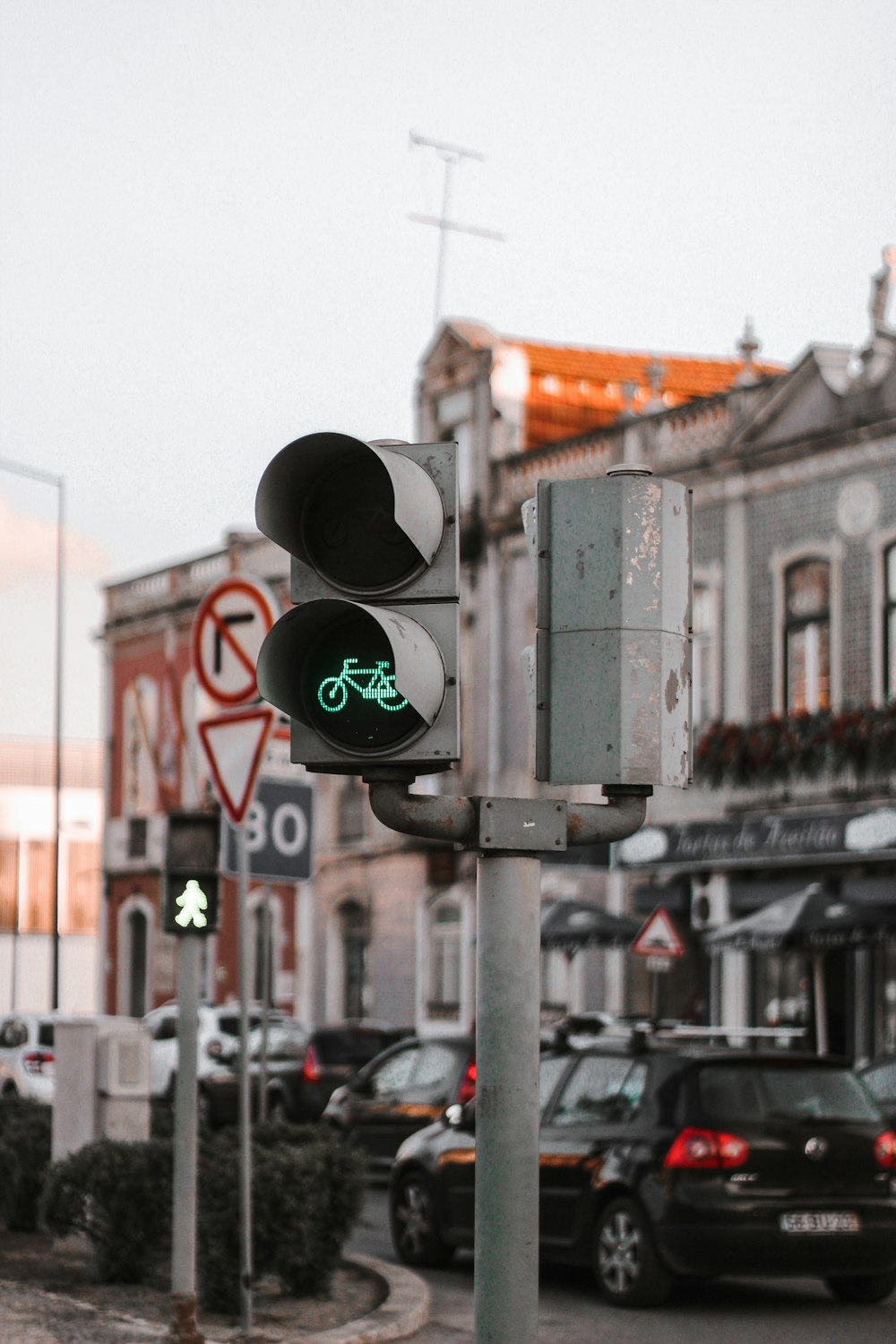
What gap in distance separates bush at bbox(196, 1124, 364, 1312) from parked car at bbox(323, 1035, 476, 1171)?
662cm

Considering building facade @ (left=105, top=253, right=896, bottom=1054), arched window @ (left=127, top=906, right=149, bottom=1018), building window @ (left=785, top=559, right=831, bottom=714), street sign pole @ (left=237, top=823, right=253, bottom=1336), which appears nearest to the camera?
street sign pole @ (left=237, top=823, right=253, bottom=1336)

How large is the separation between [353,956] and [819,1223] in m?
28.3

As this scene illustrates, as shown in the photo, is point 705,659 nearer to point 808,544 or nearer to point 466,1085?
point 808,544

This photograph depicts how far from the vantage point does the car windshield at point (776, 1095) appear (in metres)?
A: 12.5

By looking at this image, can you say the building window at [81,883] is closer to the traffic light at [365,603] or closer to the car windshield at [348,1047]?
the car windshield at [348,1047]

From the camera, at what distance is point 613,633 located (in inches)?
191

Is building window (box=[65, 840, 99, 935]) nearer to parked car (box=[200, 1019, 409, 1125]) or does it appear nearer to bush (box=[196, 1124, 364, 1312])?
parked car (box=[200, 1019, 409, 1125])

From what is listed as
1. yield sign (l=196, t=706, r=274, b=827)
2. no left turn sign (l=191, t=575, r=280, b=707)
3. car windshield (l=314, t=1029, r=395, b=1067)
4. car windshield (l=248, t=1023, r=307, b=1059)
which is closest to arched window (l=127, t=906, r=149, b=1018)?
car windshield (l=248, t=1023, r=307, b=1059)

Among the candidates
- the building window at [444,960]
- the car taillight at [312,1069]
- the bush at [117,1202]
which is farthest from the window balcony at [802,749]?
the bush at [117,1202]

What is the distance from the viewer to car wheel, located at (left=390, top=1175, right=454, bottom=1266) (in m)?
14.3

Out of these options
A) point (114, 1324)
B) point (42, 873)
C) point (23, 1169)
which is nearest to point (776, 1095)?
point (114, 1324)

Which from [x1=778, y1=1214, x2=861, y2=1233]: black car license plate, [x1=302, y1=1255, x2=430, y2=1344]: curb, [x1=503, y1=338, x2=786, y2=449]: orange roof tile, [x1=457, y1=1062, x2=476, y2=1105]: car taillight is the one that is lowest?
[x1=302, y1=1255, x2=430, y2=1344]: curb

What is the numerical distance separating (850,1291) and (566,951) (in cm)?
1704

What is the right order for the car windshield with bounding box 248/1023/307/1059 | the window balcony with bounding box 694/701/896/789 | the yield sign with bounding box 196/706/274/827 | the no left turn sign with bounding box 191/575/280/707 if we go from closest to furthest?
the yield sign with bounding box 196/706/274/827, the no left turn sign with bounding box 191/575/280/707, the window balcony with bounding box 694/701/896/789, the car windshield with bounding box 248/1023/307/1059
